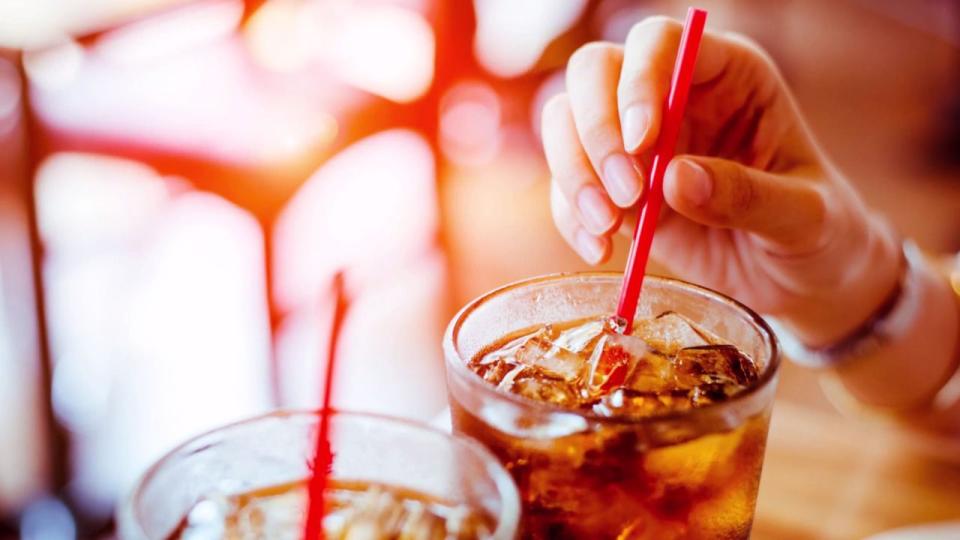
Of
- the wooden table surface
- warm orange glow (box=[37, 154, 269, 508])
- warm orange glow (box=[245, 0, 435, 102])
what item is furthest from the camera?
warm orange glow (box=[245, 0, 435, 102])

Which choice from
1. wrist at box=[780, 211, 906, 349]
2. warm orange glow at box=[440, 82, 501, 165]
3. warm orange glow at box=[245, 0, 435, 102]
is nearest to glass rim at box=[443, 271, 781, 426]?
wrist at box=[780, 211, 906, 349]

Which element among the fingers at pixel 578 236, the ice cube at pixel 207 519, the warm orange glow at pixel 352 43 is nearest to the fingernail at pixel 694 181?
the fingers at pixel 578 236

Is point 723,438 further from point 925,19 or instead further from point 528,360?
point 925,19

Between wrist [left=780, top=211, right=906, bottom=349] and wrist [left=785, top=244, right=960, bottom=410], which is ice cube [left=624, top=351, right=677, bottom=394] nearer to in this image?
wrist [left=780, top=211, right=906, bottom=349]

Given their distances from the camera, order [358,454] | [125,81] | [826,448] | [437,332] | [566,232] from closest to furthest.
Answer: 1. [358,454]
2. [566,232]
3. [826,448]
4. [125,81]
5. [437,332]

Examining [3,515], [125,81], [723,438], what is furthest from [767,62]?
[3,515]
